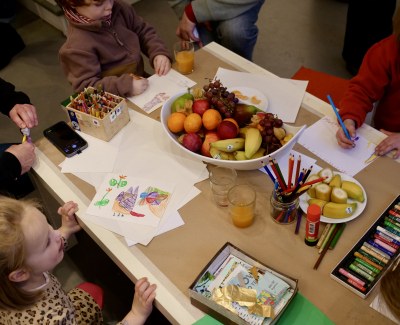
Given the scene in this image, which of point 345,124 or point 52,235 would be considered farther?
point 345,124

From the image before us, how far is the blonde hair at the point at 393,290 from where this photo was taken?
2.65 ft

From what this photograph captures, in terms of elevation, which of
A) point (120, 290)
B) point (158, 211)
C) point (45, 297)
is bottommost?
point (120, 290)

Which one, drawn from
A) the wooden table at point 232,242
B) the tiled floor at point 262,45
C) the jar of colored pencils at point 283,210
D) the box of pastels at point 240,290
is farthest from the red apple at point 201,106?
the tiled floor at point 262,45

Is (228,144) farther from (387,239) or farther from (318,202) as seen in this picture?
(387,239)

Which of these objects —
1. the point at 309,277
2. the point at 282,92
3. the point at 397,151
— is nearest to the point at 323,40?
the point at 282,92

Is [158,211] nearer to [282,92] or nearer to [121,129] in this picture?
[121,129]

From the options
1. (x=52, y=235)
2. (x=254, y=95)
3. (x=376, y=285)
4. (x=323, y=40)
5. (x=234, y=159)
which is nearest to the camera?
(x=376, y=285)

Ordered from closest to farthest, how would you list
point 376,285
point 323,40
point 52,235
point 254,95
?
point 376,285 → point 52,235 → point 254,95 → point 323,40

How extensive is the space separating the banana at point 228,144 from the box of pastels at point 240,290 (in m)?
0.29

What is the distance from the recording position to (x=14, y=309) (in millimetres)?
1029

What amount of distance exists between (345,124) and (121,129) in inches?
28.6

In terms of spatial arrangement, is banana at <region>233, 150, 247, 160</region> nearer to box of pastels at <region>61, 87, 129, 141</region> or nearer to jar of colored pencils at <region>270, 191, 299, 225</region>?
jar of colored pencils at <region>270, 191, 299, 225</region>

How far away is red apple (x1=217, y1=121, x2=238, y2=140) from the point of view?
1240 mm

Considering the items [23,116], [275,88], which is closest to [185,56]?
[275,88]
